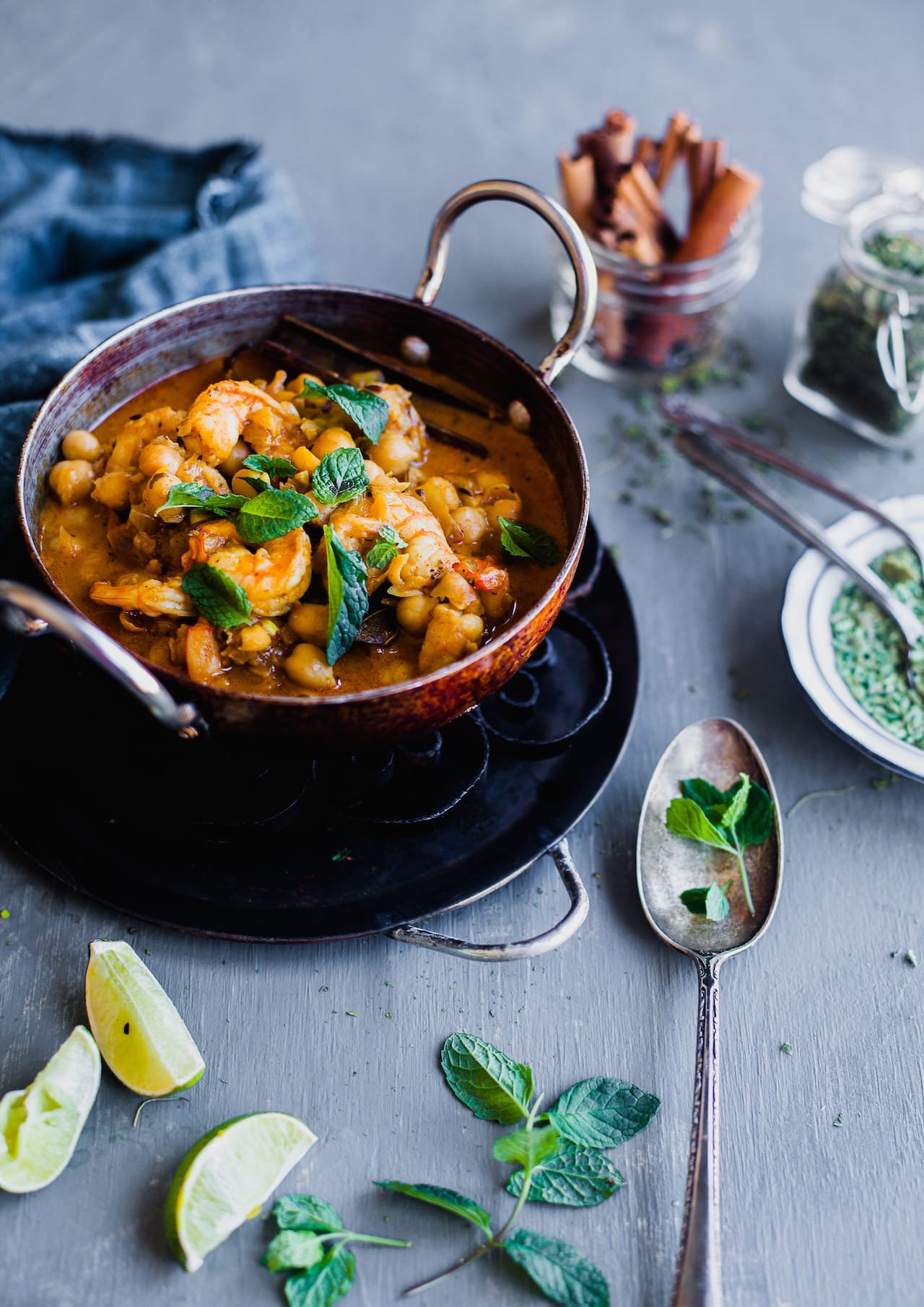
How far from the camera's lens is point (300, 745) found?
2074mm

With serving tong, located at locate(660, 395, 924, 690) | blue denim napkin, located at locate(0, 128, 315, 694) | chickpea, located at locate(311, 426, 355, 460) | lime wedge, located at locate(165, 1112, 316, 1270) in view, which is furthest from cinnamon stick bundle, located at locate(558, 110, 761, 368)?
lime wedge, located at locate(165, 1112, 316, 1270)

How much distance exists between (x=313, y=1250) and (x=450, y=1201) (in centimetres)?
25

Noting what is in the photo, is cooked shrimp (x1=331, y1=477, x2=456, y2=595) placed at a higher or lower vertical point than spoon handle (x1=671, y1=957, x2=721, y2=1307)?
higher

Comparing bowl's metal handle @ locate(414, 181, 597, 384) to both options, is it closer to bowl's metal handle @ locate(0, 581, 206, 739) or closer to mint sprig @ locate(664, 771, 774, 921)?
mint sprig @ locate(664, 771, 774, 921)

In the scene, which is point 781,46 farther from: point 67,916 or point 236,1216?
point 236,1216

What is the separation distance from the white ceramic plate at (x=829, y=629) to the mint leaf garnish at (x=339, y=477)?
3.76 feet

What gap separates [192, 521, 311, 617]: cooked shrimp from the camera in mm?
2090

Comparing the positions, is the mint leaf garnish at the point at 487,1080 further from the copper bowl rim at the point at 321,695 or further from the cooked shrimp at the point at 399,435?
the cooked shrimp at the point at 399,435

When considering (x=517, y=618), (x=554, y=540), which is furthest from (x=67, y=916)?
(x=554, y=540)

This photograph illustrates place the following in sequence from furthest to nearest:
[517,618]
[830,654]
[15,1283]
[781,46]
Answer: [781,46] < [830,654] < [517,618] < [15,1283]

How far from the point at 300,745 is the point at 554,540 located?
0.75 m

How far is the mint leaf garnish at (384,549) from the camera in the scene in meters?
2.18

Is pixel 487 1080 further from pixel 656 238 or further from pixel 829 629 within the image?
pixel 656 238

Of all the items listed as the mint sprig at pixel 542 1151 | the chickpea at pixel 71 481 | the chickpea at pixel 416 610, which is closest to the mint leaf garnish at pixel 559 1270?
the mint sprig at pixel 542 1151
